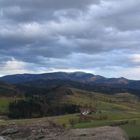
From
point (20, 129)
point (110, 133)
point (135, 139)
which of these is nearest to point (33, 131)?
point (20, 129)

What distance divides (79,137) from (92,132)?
152 centimetres

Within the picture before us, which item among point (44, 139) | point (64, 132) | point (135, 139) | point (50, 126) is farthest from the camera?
point (135, 139)

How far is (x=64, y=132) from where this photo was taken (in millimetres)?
29516

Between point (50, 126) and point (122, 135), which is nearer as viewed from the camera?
point (122, 135)

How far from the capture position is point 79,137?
27.8m

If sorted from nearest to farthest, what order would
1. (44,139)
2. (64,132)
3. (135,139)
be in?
1. (44,139)
2. (64,132)
3. (135,139)

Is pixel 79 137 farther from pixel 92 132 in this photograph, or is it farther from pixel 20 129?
pixel 20 129

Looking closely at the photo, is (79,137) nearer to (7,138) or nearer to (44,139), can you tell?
(44,139)

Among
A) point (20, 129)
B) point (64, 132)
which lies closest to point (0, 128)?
point (20, 129)

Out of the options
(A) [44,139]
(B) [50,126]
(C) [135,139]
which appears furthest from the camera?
(C) [135,139]

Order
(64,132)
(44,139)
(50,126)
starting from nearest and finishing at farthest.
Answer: (44,139) < (64,132) < (50,126)

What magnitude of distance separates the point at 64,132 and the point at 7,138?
4057 mm

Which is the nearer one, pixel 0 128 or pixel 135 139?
pixel 0 128

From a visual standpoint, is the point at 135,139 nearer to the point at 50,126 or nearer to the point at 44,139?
the point at 50,126
